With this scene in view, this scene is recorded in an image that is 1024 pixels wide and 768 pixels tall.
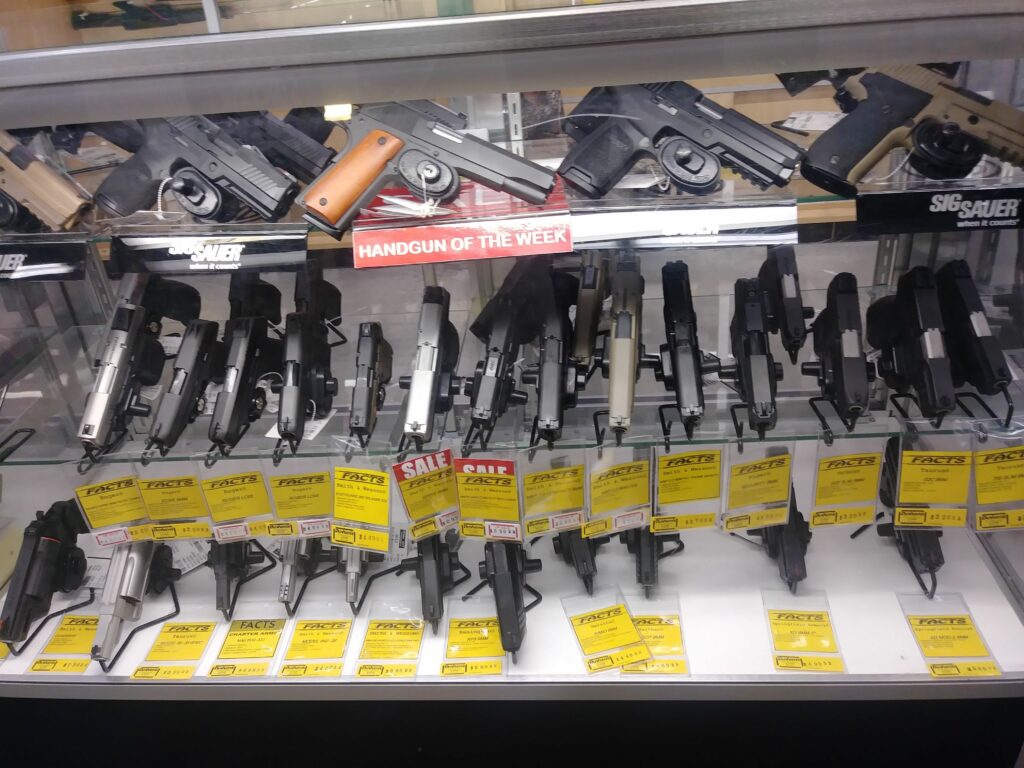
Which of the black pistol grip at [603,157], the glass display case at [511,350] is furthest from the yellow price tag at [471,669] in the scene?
the black pistol grip at [603,157]

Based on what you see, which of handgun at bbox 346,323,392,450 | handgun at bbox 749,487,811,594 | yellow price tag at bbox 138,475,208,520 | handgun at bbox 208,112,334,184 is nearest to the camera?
handgun at bbox 208,112,334,184

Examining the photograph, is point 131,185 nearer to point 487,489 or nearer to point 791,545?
point 487,489

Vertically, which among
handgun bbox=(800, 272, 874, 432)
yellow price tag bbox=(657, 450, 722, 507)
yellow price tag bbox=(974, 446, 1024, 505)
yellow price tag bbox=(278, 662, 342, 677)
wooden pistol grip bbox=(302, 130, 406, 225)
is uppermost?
wooden pistol grip bbox=(302, 130, 406, 225)

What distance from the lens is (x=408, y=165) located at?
119cm

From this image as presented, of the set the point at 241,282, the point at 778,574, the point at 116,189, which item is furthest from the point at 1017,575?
the point at 116,189

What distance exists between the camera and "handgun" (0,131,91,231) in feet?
4.15

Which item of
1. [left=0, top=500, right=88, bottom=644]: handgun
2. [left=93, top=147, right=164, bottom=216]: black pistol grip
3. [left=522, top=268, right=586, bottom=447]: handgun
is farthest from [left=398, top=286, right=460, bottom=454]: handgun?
[left=0, top=500, right=88, bottom=644]: handgun

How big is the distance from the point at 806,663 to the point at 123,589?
1.32 m

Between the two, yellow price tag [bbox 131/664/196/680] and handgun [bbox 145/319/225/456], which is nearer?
handgun [bbox 145/319/225/456]

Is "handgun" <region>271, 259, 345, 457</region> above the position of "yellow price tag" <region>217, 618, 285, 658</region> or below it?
above

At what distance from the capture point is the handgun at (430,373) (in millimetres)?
1326

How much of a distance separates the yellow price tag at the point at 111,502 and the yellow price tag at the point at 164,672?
28cm

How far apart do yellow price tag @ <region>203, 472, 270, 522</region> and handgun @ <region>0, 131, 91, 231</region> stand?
0.50 meters

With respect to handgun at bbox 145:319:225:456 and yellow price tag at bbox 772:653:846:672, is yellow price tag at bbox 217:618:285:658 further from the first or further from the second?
yellow price tag at bbox 772:653:846:672
